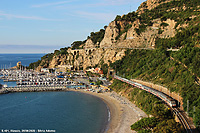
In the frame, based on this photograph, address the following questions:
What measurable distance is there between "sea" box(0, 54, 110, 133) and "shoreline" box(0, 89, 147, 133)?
113 centimetres

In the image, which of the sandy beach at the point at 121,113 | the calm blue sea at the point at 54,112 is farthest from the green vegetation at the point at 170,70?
the calm blue sea at the point at 54,112

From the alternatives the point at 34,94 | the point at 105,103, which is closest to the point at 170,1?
the point at 105,103

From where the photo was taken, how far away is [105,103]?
5769 cm

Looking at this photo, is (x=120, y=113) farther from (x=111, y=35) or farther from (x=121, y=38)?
(x=111, y=35)

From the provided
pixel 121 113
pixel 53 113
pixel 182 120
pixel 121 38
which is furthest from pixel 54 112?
pixel 121 38

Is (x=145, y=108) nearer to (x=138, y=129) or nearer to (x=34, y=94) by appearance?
(x=138, y=129)

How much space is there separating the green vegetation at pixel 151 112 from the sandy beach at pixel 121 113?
5.23ft

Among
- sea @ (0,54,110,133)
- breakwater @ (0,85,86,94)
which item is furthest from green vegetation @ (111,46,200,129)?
breakwater @ (0,85,86,94)

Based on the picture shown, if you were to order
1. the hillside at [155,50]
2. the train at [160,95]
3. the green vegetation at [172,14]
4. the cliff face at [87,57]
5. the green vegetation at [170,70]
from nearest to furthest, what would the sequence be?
the train at [160,95] → the green vegetation at [170,70] → the hillside at [155,50] → the green vegetation at [172,14] → the cliff face at [87,57]

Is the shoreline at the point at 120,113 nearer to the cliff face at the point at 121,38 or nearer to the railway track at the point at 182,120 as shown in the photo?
the railway track at the point at 182,120

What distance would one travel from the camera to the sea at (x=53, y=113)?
1609 inches

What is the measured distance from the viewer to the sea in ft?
134

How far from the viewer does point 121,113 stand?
47.9 meters

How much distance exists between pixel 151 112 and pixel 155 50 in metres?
34.3
